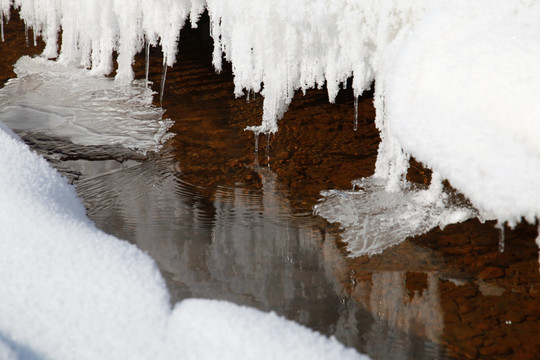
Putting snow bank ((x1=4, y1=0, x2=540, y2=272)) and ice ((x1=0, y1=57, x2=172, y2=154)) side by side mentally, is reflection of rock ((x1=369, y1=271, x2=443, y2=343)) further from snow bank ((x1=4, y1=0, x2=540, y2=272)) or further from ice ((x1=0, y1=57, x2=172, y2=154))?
ice ((x1=0, y1=57, x2=172, y2=154))

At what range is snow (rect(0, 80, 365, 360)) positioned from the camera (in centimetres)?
166

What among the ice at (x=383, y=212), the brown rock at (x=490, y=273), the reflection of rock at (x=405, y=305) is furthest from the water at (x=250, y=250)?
the brown rock at (x=490, y=273)

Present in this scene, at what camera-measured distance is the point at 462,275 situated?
274 cm

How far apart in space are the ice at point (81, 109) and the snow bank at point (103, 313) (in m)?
2.15

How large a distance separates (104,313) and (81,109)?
131 inches

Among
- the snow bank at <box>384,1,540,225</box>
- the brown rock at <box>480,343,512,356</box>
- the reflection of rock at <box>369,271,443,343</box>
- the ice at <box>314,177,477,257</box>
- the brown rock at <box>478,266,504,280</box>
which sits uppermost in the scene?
the snow bank at <box>384,1,540,225</box>

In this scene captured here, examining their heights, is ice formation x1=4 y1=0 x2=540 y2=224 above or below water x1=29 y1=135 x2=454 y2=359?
above

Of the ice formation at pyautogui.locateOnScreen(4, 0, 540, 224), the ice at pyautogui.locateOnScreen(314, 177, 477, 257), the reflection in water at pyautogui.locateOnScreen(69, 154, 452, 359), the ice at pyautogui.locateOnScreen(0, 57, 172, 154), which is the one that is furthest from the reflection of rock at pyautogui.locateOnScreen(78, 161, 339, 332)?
the ice formation at pyautogui.locateOnScreen(4, 0, 540, 224)

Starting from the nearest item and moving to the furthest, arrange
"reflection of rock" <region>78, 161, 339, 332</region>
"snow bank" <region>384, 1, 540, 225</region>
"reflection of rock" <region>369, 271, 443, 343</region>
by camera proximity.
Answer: "snow bank" <region>384, 1, 540, 225</region> → "reflection of rock" <region>369, 271, 443, 343</region> → "reflection of rock" <region>78, 161, 339, 332</region>

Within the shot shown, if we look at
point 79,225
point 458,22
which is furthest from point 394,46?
point 79,225

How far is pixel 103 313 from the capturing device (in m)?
1.79

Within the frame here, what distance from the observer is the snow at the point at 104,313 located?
5.43 feet

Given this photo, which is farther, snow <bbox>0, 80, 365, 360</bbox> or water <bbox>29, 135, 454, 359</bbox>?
water <bbox>29, 135, 454, 359</bbox>

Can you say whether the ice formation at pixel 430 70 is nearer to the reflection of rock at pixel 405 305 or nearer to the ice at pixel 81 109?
the reflection of rock at pixel 405 305
